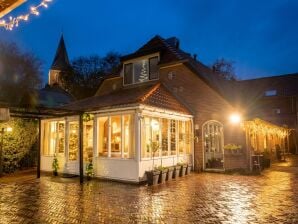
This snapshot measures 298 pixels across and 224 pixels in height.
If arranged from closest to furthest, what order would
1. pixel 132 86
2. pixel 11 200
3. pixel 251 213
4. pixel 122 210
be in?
pixel 251 213
pixel 122 210
pixel 11 200
pixel 132 86

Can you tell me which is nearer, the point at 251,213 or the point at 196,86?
the point at 251,213

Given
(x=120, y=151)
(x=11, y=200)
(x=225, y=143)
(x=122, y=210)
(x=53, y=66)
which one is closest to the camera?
Answer: (x=122, y=210)

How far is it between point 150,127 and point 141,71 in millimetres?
5652

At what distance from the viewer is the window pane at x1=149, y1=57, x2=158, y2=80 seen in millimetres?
15244

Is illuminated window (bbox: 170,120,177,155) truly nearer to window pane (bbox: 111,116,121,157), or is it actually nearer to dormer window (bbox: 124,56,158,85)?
window pane (bbox: 111,116,121,157)

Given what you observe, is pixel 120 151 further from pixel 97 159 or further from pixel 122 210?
pixel 122 210

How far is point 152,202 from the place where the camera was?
7.15 metres

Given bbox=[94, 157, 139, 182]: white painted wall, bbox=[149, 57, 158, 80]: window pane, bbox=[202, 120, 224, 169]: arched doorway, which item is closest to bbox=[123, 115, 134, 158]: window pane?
bbox=[94, 157, 139, 182]: white painted wall

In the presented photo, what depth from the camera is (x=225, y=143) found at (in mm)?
13938

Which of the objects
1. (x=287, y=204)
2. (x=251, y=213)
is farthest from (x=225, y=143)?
(x=251, y=213)

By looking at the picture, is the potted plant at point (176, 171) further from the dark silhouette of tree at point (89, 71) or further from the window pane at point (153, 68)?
the dark silhouette of tree at point (89, 71)

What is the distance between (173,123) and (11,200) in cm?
752

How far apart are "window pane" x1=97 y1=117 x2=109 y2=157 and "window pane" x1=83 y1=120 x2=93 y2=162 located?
619 mm

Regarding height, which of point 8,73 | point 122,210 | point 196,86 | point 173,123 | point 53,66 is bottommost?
point 122,210
